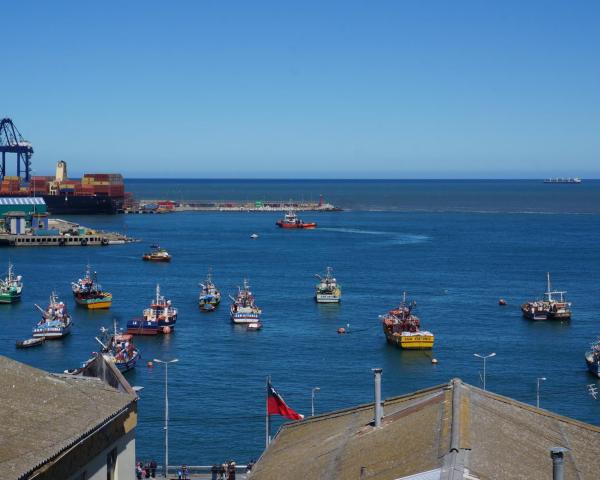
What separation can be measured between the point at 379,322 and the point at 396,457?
128 ft

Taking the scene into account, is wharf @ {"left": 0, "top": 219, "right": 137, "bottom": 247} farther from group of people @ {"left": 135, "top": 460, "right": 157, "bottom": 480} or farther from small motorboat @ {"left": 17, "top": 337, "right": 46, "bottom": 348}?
group of people @ {"left": 135, "top": 460, "right": 157, "bottom": 480}

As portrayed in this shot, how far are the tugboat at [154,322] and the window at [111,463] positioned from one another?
33.3 m

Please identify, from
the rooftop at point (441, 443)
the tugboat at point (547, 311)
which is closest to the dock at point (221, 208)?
the tugboat at point (547, 311)

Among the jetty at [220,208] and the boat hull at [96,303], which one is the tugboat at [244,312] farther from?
the jetty at [220,208]

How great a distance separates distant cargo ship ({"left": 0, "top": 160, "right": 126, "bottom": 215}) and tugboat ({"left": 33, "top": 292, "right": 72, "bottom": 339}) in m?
97.2

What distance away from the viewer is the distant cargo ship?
471ft

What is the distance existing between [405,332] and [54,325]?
15.5 m

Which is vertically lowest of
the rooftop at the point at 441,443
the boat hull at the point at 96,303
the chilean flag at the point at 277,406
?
the boat hull at the point at 96,303

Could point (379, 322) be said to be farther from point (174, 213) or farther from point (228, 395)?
point (174, 213)

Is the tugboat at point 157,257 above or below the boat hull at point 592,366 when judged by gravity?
below

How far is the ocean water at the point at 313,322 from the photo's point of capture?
32.8 m

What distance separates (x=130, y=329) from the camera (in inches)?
1861

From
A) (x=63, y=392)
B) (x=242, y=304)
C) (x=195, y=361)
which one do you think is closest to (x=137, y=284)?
(x=242, y=304)

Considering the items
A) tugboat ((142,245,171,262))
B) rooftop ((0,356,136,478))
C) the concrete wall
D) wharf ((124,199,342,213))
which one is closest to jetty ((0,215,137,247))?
tugboat ((142,245,171,262))
